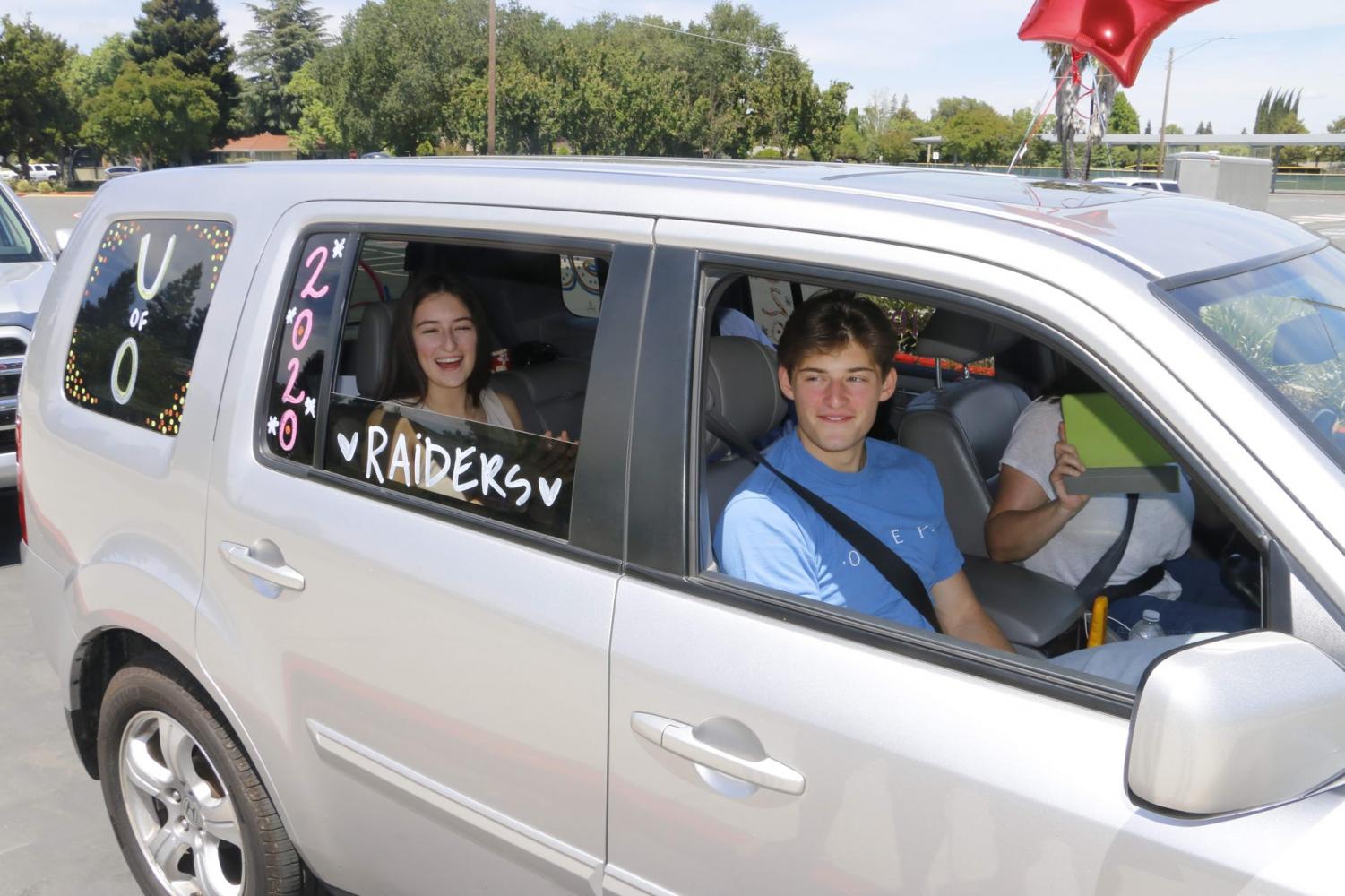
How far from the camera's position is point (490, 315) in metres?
3.41

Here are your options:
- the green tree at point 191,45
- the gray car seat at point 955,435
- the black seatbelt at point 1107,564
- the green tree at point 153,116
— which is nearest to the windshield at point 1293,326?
the black seatbelt at point 1107,564

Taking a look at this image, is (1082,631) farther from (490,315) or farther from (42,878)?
(42,878)

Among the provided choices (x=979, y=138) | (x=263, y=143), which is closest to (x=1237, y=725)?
(x=979, y=138)

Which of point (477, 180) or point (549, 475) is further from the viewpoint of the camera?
point (477, 180)

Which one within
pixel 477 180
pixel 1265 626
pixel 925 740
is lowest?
pixel 925 740

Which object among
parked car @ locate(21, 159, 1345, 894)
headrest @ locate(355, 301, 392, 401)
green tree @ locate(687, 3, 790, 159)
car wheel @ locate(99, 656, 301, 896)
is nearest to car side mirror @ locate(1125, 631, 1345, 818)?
parked car @ locate(21, 159, 1345, 894)

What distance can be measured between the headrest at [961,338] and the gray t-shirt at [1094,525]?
7.7 inches

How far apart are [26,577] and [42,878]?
0.83m

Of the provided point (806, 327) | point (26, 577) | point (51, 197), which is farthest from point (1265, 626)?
point (51, 197)

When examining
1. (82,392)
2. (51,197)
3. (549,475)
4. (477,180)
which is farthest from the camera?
(51,197)

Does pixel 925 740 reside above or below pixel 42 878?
→ above

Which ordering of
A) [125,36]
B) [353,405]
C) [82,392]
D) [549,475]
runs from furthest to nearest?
1. [125,36]
2. [82,392]
3. [353,405]
4. [549,475]

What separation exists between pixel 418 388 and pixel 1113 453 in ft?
5.21

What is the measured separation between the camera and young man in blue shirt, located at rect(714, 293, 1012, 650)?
1947 millimetres
